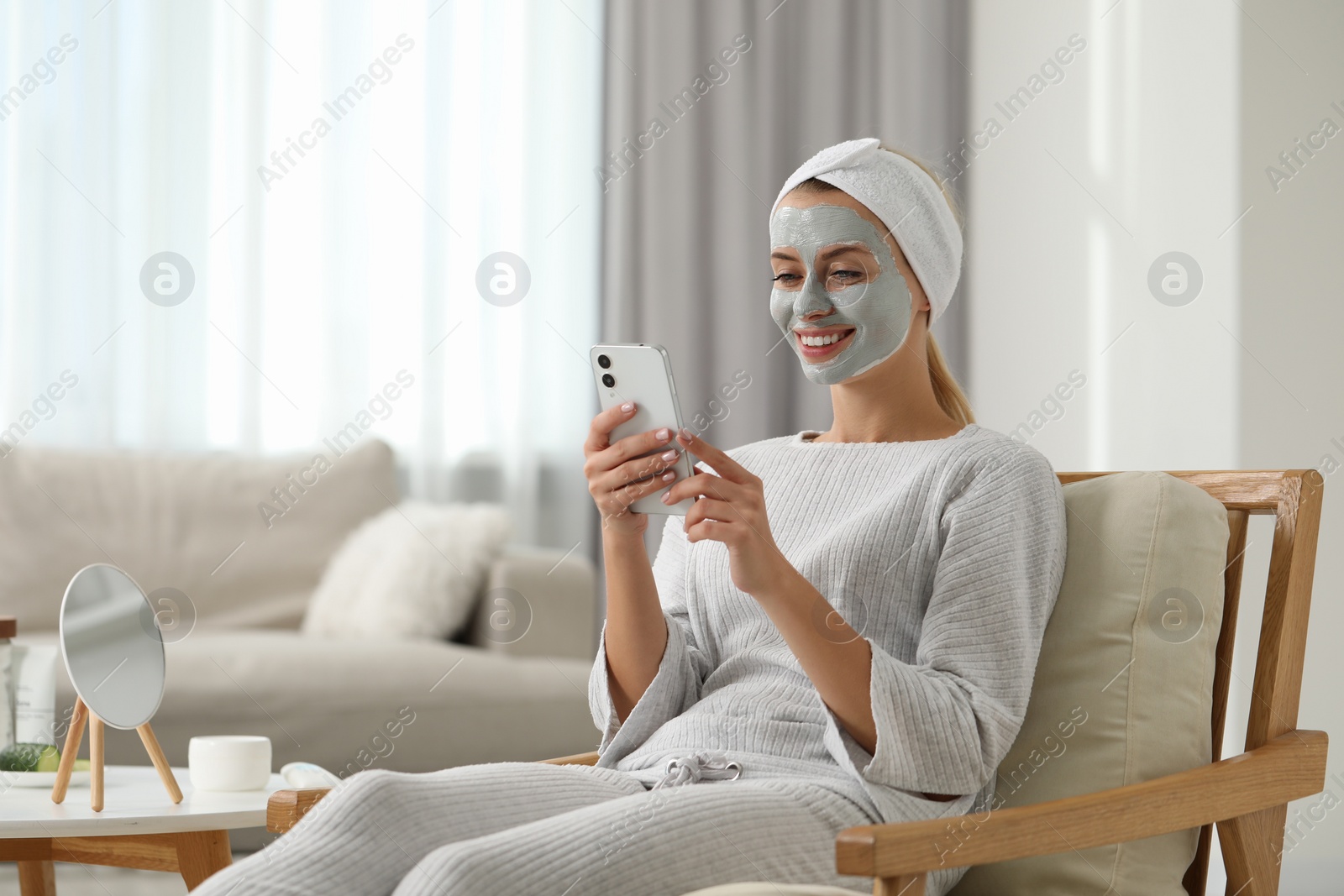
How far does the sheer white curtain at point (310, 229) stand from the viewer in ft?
10.6

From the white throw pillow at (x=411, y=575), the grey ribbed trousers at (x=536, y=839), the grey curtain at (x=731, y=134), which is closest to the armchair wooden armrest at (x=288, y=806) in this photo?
the grey ribbed trousers at (x=536, y=839)

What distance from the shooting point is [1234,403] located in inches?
88.7

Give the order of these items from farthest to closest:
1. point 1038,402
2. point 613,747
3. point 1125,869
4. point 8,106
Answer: point 8,106 < point 1038,402 < point 613,747 < point 1125,869

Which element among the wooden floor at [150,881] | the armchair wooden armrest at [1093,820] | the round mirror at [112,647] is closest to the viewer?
the armchair wooden armrest at [1093,820]

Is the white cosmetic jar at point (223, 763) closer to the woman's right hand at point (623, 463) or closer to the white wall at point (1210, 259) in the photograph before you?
the woman's right hand at point (623, 463)

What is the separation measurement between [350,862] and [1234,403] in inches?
73.0

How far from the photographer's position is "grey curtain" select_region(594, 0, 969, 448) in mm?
3691

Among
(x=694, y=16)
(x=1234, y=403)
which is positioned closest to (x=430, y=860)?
(x=1234, y=403)

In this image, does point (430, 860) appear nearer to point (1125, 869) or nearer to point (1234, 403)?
point (1125, 869)

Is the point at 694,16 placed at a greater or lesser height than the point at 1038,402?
greater

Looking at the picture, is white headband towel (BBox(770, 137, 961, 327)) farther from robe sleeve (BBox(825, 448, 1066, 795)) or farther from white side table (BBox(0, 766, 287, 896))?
white side table (BBox(0, 766, 287, 896))

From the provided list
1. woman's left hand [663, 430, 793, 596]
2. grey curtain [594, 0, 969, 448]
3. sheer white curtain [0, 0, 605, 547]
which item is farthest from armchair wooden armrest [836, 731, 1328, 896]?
sheer white curtain [0, 0, 605, 547]

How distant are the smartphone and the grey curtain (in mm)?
2418

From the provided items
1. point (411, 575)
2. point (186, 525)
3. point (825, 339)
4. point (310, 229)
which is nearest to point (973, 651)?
point (825, 339)
